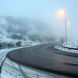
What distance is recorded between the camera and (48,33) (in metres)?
101

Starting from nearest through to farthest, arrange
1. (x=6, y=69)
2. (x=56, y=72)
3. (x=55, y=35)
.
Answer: (x=56, y=72) → (x=6, y=69) → (x=55, y=35)

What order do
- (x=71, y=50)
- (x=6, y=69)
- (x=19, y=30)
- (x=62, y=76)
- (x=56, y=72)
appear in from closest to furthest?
(x=62, y=76), (x=56, y=72), (x=6, y=69), (x=71, y=50), (x=19, y=30)

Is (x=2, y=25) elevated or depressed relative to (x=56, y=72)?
elevated

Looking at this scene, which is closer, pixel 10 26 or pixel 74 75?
pixel 74 75

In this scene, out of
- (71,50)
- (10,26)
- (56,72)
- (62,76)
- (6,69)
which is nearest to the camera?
(62,76)

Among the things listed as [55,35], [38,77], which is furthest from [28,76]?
[55,35]

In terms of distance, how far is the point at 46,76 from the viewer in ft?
34.3

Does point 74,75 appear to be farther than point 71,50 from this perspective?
No

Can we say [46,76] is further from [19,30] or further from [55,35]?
[19,30]

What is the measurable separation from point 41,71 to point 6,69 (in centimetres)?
317

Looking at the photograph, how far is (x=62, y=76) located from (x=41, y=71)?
1813mm

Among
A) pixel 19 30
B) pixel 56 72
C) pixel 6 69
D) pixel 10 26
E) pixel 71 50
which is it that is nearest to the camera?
pixel 56 72

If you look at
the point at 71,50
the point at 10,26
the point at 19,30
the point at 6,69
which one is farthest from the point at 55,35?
the point at 6,69

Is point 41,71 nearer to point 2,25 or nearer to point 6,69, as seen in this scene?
point 6,69
